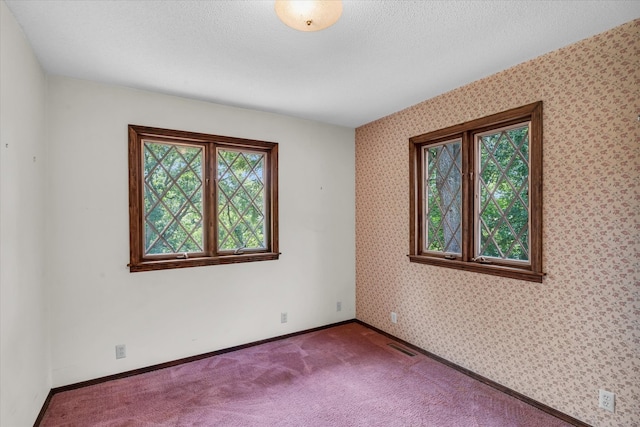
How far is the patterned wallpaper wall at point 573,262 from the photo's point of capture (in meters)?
1.80

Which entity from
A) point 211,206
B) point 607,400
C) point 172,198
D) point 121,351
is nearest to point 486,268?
point 607,400

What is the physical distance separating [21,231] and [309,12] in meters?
2.07

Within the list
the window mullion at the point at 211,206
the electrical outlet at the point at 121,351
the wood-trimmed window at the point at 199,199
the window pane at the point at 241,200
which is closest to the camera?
the electrical outlet at the point at 121,351

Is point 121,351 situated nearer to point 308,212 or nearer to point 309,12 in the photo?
point 308,212

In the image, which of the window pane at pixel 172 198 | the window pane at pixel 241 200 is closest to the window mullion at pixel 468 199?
the window pane at pixel 241 200

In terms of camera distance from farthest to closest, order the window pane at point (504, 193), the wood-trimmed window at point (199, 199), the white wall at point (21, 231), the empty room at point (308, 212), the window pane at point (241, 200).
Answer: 1. the window pane at point (241, 200)
2. the wood-trimmed window at point (199, 199)
3. the window pane at point (504, 193)
4. the empty room at point (308, 212)
5. the white wall at point (21, 231)

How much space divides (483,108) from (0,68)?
312cm

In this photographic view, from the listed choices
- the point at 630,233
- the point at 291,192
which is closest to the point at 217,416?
the point at 291,192

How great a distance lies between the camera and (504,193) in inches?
97.3

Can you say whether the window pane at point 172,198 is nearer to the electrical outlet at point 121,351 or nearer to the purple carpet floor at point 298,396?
the electrical outlet at point 121,351

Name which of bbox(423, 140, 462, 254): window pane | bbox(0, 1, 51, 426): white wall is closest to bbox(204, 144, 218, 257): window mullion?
bbox(0, 1, 51, 426): white wall

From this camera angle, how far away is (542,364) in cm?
217

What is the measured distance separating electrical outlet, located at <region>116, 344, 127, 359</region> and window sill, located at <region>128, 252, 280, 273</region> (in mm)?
630

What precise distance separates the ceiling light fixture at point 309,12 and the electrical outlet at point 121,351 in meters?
2.78
